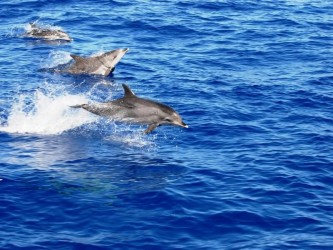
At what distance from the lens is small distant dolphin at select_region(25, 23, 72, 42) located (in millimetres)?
39844

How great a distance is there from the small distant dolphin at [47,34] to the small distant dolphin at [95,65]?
16.5 feet

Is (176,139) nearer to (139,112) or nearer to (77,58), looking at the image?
(139,112)

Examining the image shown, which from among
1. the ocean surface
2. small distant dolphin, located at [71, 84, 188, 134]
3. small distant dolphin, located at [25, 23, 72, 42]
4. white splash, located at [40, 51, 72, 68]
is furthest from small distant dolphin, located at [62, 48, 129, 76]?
small distant dolphin, located at [71, 84, 188, 134]

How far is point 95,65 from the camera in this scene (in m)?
35.1

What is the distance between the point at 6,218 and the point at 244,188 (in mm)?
7076

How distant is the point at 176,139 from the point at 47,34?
15.8 metres

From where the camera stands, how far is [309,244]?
19.2 meters

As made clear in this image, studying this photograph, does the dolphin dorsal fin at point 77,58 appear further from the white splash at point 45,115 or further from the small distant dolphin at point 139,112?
the small distant dolphin at point 139,112

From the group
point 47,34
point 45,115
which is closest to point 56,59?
point 47,34

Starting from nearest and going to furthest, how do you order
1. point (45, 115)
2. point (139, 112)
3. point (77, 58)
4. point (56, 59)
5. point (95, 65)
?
point (139, 112), point (45, 115), point (77, 58), point (95, 65), point (56, 59)

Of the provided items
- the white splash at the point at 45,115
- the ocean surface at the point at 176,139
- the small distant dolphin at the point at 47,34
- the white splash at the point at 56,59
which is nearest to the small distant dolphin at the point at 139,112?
the ocean surface at the point at 176,139

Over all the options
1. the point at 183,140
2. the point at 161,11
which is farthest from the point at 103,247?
the point at 161,11

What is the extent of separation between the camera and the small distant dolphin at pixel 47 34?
3984cm

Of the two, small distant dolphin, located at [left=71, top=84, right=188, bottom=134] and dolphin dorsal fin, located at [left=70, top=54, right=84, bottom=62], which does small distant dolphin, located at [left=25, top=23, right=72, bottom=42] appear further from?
small distant dolphin, located at [left=71, top=84, right=188, bottom=134]
